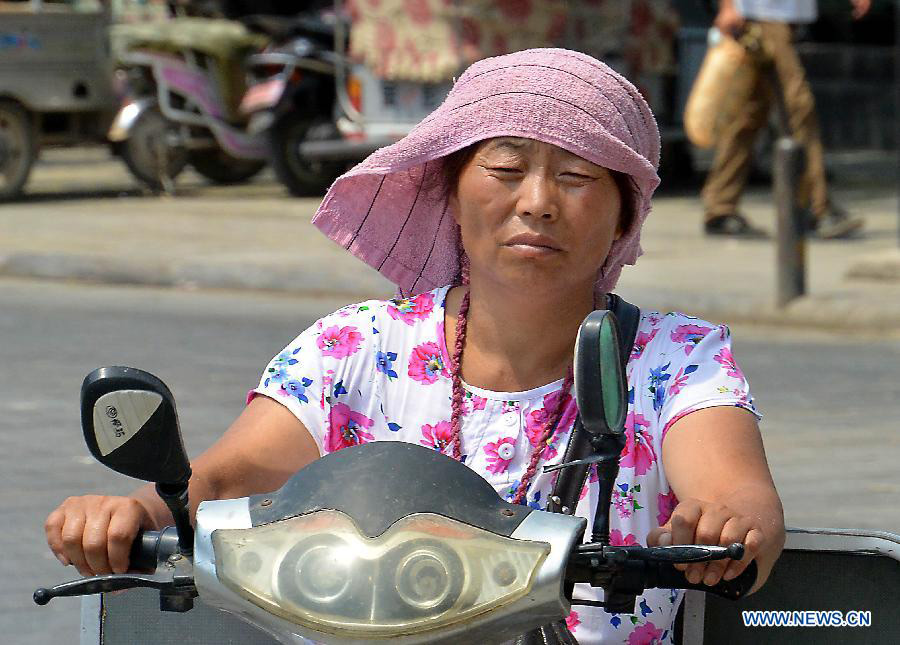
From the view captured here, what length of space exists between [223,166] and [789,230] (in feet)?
27.8

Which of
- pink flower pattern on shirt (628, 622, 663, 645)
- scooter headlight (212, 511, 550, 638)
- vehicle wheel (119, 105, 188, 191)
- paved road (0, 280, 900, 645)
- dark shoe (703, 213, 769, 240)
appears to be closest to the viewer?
scooter headlight (212, 511, 550, 638)

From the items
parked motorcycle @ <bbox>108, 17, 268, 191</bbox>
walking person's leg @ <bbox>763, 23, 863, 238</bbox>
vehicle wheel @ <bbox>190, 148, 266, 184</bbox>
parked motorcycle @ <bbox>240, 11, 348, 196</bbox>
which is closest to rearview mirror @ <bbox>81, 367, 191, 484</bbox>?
walking person's leg @ <bbox>763, 23, 863, 238</bbox>

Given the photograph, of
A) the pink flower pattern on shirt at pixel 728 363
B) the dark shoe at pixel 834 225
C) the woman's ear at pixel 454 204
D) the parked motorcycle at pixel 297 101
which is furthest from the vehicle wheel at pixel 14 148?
the pink flower pattern on shirt at pixel 728 363

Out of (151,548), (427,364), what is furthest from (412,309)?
(151,548)

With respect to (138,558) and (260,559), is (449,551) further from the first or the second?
(138,558)

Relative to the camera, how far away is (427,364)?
2.66 meters

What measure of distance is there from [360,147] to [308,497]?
1265 centimetres

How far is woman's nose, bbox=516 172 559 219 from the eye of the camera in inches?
94.9

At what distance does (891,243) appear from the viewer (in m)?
11.9

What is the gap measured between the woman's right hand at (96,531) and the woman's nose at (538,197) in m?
0.68

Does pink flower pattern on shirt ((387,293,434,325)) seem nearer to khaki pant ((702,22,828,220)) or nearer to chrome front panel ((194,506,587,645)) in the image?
chrome front panel ((194,506,587,645))

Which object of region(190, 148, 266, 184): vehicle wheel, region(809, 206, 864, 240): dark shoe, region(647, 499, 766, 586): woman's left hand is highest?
region(647, 499, 766, 586): woman's left hand

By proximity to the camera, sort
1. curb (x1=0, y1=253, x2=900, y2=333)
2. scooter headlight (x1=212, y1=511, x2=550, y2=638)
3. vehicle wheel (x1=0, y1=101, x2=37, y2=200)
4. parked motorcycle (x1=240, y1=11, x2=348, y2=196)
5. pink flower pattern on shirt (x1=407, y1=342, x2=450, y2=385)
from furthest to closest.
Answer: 1. parked motorcycle (x1=240, y1=11, x2=348, y2=196)
2. vehicle wheel (x1=0, y1=101, x2=37, y2=200)
3. curb (x1=0, y1=253, x2=900, y2=333)
4. pink flower pattern on shirt (x1=407, y1=342, x2=450, y2=385)
5. scooter headlight (x1=212, y1=511, x2=550, y2=638)

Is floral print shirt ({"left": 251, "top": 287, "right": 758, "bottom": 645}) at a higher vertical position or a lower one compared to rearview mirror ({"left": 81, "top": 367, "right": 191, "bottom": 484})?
lower
